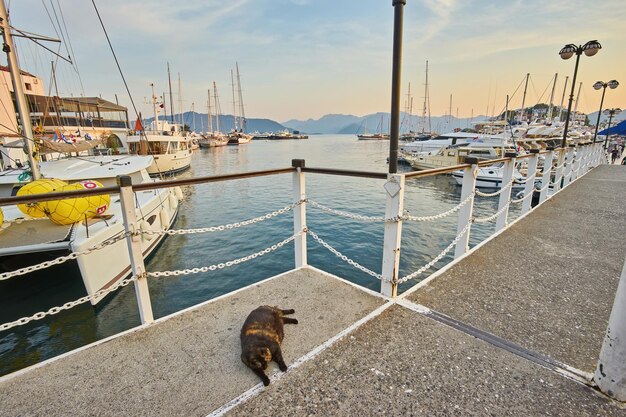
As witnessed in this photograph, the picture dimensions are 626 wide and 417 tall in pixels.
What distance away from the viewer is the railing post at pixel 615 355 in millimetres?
1621

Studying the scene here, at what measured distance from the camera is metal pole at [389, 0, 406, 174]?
101 inches

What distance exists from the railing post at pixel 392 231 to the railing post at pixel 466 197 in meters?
1.34

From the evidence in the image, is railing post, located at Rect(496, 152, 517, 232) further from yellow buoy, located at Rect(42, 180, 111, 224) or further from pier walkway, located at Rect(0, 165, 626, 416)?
yellow buoy, located at Rect(42, 180, 111, 224)

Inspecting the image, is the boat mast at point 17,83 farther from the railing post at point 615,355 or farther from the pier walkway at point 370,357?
the railing post at point 615,355

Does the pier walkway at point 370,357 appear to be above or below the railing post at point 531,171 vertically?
below

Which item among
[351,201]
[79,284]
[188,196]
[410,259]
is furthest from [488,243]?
[188,196]

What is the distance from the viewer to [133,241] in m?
2.44

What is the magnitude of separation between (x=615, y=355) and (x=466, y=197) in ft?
8.02

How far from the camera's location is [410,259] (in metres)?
8.78

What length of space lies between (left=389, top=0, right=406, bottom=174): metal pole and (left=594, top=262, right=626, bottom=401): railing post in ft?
5.63

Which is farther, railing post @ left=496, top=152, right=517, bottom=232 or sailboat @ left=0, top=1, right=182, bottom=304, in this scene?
sailboat @ left=0, top=1, right=182, bottom=304

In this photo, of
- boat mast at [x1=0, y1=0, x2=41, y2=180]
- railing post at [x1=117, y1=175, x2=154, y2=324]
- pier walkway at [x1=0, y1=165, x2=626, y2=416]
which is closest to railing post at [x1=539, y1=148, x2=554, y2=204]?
pier walkway at [x1=0, y1=165, x2=626, y2=416]

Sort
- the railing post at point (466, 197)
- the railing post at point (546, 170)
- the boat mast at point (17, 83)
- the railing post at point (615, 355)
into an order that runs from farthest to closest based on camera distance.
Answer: the railing post at point (546, 170), the boat mast at point (17, 83), the railing post at point (466, 197), the railing post at point (615, 355)

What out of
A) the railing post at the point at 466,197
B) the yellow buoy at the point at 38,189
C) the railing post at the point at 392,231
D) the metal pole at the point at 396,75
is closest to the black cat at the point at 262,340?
the railing post at the point at 392,231
